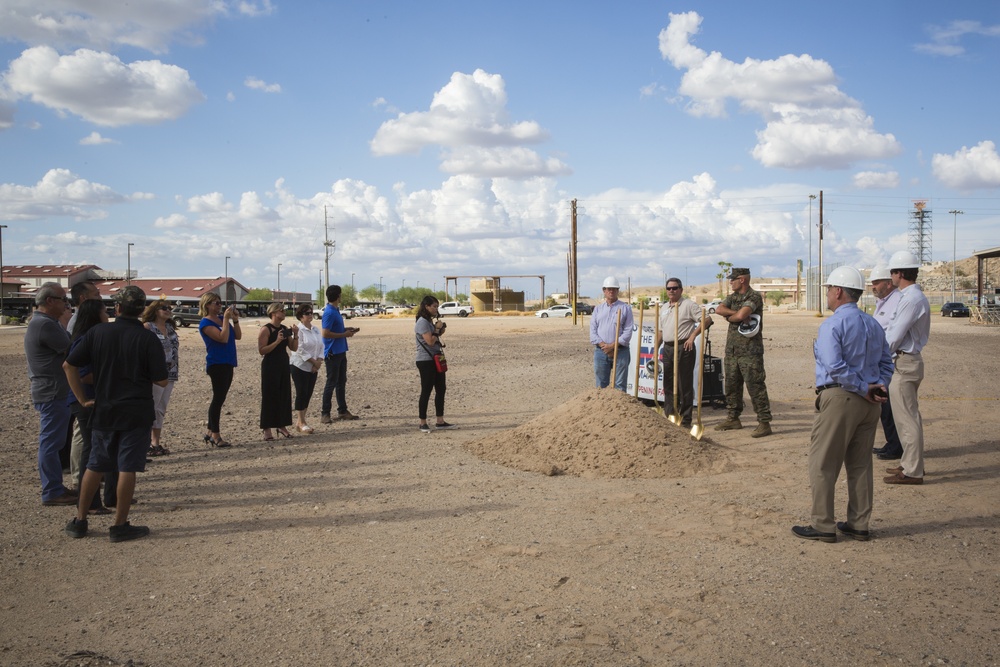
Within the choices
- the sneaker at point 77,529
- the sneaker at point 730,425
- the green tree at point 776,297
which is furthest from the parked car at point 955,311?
the sneaker at point 77,529

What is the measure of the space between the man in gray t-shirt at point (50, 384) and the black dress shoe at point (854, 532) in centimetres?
614

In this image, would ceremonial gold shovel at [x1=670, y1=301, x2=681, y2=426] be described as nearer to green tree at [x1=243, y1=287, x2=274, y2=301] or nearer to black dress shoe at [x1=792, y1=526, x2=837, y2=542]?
black dress shoe at [x1=792, y1=526, x2=837, y2=542]

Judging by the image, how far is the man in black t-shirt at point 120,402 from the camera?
18.0 feet

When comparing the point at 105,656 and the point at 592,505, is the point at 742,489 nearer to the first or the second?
the point at 592,505

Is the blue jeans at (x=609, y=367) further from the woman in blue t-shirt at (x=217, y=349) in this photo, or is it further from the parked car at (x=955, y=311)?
the parked car at (x=955, y=311)

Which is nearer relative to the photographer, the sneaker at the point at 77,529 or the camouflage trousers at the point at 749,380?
the sneaker at the point at 77,529

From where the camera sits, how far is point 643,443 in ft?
25.6

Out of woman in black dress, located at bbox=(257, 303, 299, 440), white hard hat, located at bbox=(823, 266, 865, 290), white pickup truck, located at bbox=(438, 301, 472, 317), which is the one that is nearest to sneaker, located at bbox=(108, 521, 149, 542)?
woman in black dress, located at bbox=(257, 303, 299, 440)

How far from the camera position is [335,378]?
10.8 m

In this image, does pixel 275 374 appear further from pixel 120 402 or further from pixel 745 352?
pixel 745 352

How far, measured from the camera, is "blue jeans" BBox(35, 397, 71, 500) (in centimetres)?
647

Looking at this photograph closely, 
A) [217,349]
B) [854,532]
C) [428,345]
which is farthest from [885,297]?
[217,349]

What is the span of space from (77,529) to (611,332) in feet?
21.1

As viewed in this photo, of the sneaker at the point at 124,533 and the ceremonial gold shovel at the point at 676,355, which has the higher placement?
the ceremonial gold shovel at the point at 676,355
